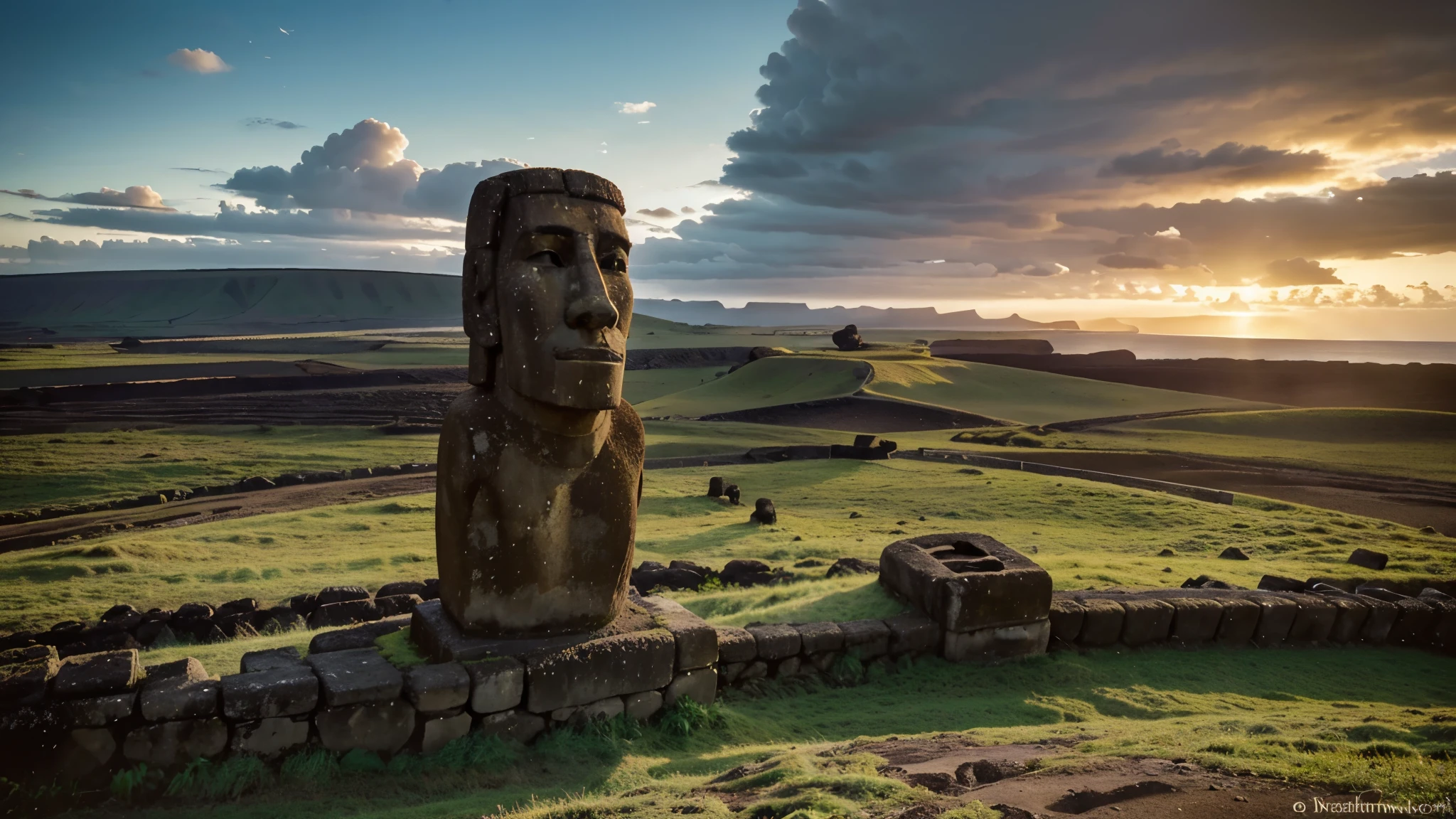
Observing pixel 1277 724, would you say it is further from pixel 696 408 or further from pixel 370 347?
pixel 370 347

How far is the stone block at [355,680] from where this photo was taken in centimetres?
604

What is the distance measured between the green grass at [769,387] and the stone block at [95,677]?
1836 inches

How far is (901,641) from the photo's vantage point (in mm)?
8805

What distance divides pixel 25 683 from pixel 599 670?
3.74 metres

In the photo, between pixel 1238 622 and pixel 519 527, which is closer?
pixel 519 527

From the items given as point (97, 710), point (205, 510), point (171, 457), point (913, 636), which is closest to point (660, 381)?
point (171, 457)

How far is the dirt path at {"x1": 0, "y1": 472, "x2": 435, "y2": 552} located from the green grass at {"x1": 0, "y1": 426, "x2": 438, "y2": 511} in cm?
262

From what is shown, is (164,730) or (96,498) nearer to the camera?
(164,730)

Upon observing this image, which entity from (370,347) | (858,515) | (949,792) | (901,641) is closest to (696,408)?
(858,515)

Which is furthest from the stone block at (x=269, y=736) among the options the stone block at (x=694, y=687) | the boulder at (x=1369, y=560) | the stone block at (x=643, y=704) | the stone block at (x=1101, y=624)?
the boulder at (x=1369, y=560)

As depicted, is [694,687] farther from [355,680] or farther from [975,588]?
[975,588]

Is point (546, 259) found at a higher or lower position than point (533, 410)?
higher

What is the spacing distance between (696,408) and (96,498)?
115 feet

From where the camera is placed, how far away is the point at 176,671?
5.98m
